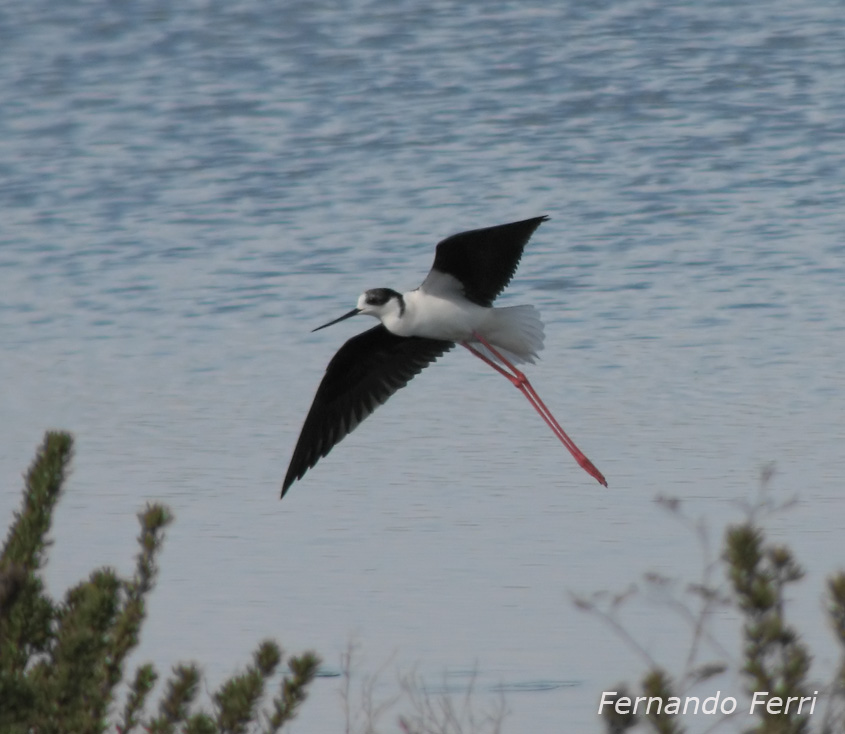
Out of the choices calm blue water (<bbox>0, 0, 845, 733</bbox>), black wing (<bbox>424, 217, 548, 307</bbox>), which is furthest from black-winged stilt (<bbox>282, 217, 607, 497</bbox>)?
calm blue water (<bbox>0, 0, 845, 733</bbox>)

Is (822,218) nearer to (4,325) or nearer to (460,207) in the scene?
(460,207)

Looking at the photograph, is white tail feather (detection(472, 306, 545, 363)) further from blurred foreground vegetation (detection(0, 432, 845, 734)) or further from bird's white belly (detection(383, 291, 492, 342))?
blurred foreground vegetation (detection(0, 432, 845, 734))

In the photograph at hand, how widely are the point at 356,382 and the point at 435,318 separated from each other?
0.36m

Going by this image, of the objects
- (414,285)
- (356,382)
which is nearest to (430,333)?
(356,382)

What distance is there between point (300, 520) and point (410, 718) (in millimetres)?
1413

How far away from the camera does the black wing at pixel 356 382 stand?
5.09 meters

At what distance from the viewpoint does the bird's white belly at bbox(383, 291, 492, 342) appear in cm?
500

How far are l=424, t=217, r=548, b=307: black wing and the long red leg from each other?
14cm

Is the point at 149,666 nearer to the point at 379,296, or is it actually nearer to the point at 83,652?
the point at 83,652

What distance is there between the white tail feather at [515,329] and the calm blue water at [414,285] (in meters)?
0.36

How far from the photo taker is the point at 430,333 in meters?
5.06

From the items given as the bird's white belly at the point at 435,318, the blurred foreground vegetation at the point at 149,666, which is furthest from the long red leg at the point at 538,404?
the blurred foreground vegetation at the point at 149,666

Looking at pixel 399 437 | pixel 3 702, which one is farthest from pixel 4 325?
pixel 3 702

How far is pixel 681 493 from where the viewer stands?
4.97 meters
